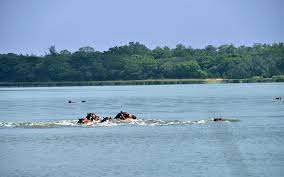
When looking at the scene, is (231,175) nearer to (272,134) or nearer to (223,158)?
(223,158)

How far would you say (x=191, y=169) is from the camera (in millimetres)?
37312

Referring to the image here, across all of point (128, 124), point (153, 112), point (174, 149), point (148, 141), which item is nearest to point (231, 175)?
point (174, 149)

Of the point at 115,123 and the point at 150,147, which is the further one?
the point at 115,123

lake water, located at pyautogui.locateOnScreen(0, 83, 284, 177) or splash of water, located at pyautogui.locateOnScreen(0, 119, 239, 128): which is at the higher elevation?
splash of water, located at pyautogui.locateOnScreen(0, 119, 239, 128)

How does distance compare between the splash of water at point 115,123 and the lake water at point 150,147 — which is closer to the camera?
the lake water at point 150,147

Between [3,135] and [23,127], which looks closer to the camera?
[3,135]

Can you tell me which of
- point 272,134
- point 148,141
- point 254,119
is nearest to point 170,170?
point 148,141

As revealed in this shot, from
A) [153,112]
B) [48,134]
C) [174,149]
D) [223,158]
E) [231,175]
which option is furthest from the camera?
[153,112]

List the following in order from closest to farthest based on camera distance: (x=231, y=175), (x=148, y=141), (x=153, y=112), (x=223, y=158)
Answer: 1. (x=231, y=175)
2. (x=223, y=158)
3. (x=148, y=141)
4. (x=153, y=112)

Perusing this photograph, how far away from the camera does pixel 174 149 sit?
45.1 metres

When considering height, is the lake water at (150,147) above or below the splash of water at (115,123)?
below

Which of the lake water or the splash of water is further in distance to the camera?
the splash of water

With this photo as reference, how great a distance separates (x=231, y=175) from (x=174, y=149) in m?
9.45

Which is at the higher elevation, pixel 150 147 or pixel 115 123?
pixel 115 123
